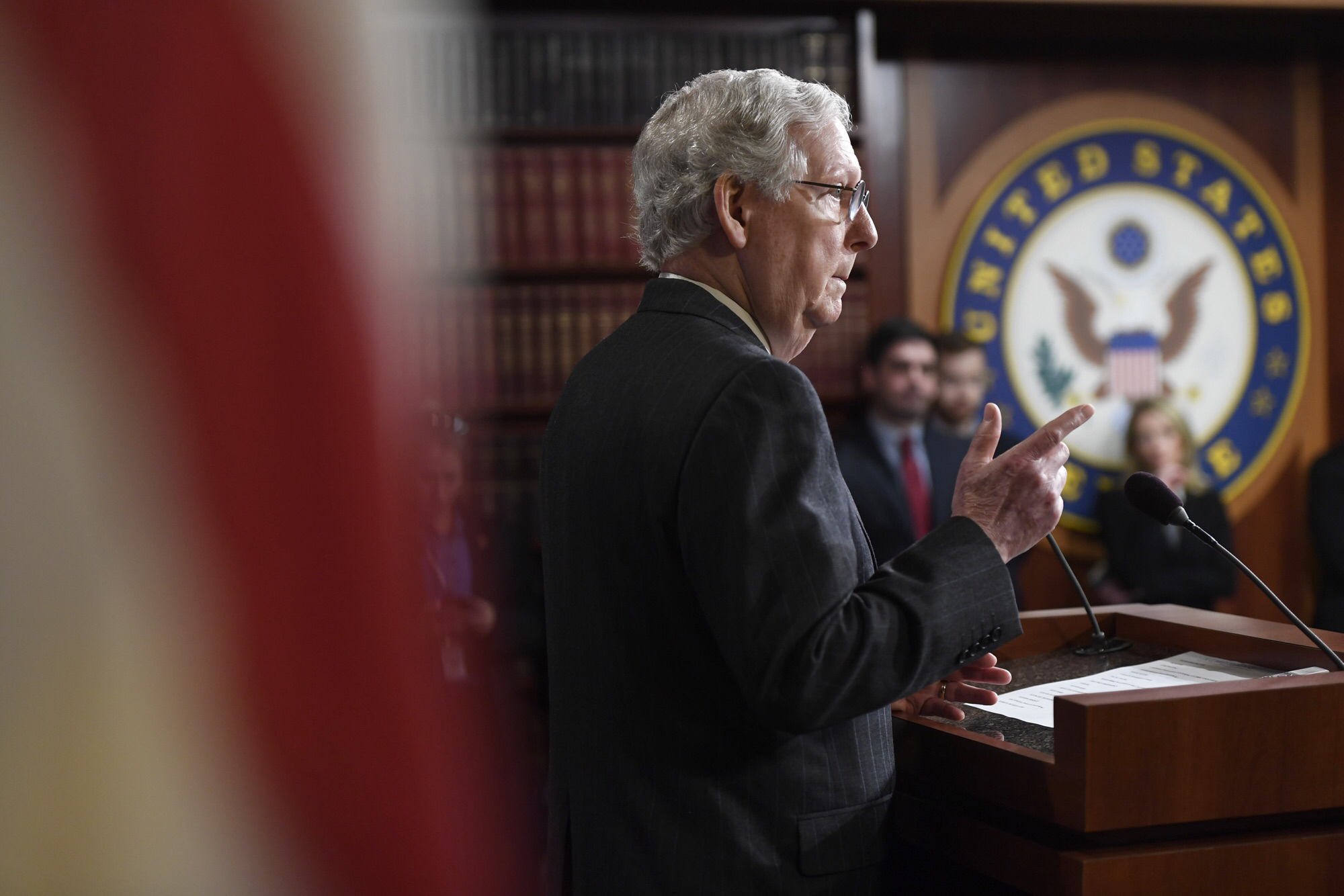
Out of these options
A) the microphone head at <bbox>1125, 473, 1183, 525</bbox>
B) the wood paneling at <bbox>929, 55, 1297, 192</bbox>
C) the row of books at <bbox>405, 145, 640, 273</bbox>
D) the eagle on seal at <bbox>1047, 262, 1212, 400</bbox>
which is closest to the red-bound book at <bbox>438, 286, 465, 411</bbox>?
the microphone head at <bbox>1125, 473, 1183, 525</bbox>

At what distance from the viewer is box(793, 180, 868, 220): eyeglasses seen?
1.19 meters

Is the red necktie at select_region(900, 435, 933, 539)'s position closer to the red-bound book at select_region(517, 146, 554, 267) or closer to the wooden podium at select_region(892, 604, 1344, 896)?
the red-bound book at select_region(517, 146, 554, 267)

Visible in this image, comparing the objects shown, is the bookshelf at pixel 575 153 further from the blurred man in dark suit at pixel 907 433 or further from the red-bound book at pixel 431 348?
the red-bound book at pixel 431 348

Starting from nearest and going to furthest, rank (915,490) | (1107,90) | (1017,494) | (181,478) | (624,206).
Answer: (181,478), (1017,494), (915,490), (624,206), (1107,90)

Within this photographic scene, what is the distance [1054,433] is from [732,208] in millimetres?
371

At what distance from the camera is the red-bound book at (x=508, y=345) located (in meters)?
3.46

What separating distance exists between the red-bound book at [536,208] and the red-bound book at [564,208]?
16mm

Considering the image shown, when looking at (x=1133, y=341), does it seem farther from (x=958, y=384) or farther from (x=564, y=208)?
(x=564, y=208)

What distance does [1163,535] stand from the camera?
11.7 ft

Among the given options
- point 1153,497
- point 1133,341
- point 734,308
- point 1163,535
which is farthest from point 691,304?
point 1133,341

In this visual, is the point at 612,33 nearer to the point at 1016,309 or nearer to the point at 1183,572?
the point at 1016,309

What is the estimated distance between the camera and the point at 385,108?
0.28 metres

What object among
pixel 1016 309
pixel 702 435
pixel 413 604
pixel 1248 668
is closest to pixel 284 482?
pixel 413 604

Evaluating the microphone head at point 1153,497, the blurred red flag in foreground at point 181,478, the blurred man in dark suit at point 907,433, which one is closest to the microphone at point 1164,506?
the microphone head at point 1153,497
